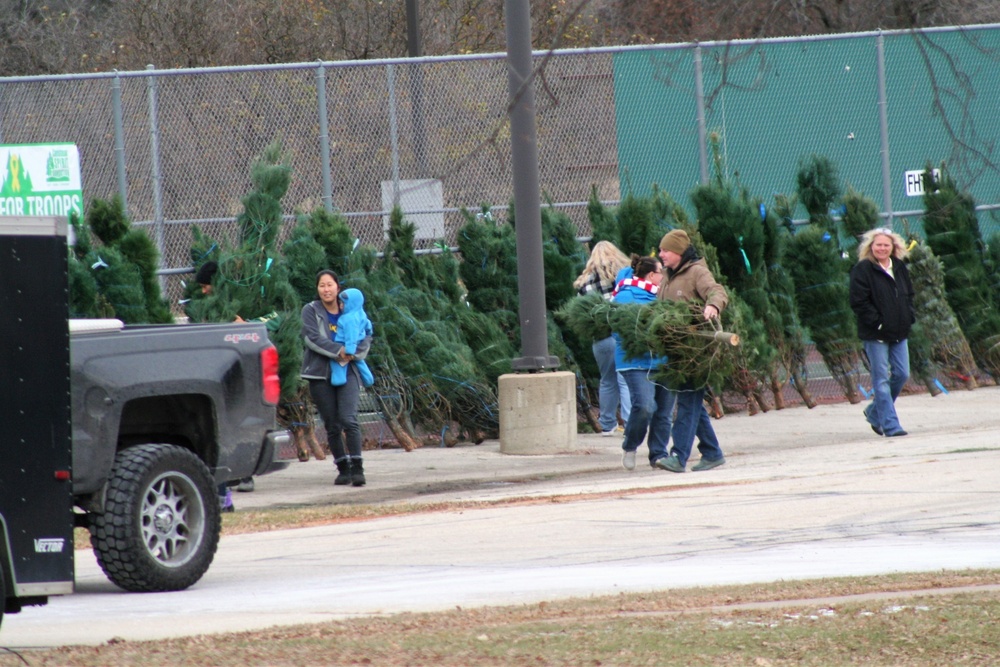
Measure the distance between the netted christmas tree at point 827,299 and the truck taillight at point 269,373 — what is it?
9459mm

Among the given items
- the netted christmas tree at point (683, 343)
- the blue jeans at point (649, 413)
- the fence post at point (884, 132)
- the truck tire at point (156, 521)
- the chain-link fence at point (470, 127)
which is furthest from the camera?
the fence post at point (884, 132)

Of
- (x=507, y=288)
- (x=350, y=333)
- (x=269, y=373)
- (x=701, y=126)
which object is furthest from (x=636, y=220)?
(x=269, y=373)

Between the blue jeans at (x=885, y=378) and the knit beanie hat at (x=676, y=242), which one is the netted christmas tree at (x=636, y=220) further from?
the knit beanie hat at (x=676, y=242)

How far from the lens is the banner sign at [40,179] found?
13789 mm

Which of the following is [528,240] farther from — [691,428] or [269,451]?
[269,451]

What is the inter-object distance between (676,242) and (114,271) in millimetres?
4892

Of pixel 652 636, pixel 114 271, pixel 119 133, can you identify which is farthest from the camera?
pixel 119 133

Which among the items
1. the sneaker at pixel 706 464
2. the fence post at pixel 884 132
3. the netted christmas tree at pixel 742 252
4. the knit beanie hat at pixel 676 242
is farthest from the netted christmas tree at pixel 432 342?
the fence post at pixel 884 132

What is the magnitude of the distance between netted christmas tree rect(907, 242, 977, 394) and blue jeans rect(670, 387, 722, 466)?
17.2ft

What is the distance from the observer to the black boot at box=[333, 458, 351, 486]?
1310 centimetres

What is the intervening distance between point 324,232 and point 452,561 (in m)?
6.68

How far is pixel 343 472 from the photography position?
13.1 meters

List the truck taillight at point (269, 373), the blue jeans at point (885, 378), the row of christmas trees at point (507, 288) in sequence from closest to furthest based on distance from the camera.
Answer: the truck taillight at point (269, 373) < the row of christmas trees at point (507, 288) < the blue jeans at point (885, 378)

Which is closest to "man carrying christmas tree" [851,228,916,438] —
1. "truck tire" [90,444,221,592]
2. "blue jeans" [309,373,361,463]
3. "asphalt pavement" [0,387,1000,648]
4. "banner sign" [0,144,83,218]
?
"asphalt pavement" [0,387,1000,648]
